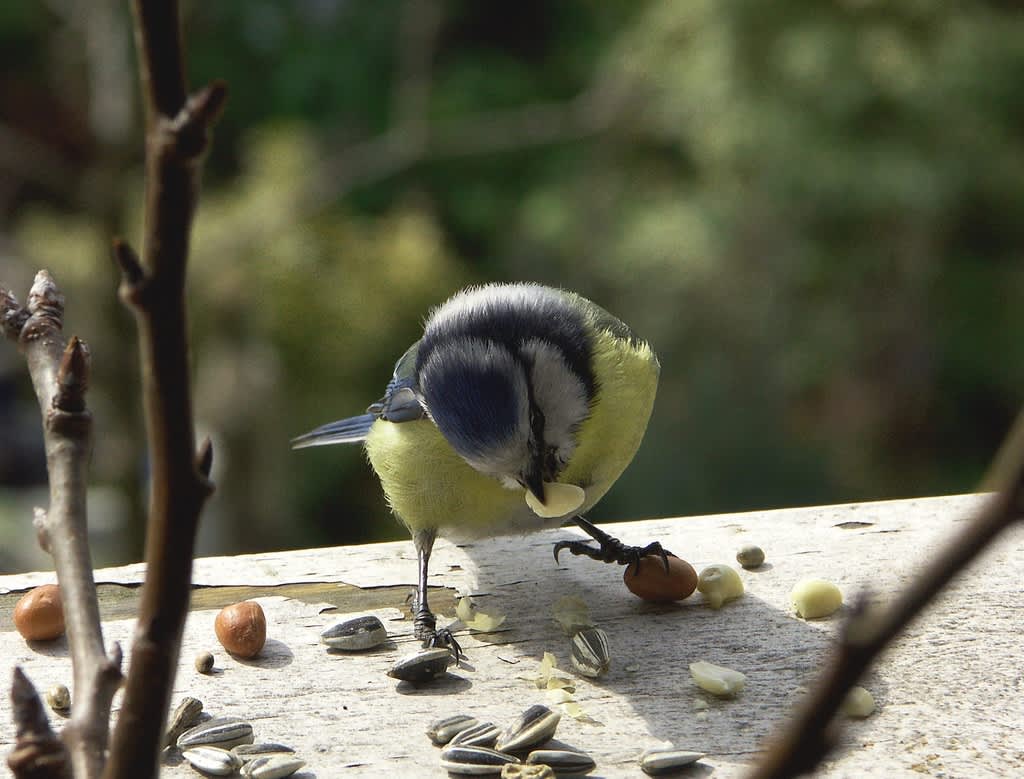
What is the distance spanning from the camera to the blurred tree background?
4.29 metres

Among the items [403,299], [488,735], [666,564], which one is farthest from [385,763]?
[403,299]

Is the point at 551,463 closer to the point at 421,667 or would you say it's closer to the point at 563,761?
the point at 421,667

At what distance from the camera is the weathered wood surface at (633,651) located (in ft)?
4.00

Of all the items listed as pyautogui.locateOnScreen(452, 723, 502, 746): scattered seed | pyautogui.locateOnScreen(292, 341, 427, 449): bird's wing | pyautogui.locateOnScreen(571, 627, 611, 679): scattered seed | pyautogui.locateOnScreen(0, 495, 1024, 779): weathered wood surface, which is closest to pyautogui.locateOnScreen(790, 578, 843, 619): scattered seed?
pyautogui.locateOnScreen(0, 495, 1024, 779): weathered wood surface

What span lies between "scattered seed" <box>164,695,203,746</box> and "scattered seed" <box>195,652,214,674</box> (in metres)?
0.09

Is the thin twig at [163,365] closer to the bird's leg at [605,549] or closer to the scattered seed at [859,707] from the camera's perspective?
the scattered seed at [859,707]

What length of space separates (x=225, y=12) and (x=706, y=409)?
3228mm

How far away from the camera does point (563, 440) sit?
160 cm

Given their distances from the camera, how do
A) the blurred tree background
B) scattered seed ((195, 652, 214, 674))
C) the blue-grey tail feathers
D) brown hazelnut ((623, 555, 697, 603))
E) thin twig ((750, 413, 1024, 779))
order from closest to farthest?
thin twig ((750, 413, 1024, 779)), scattered seed ((195, 652, 214, 674)), brown hazelnut ((623, 555, 697, 603)), the blue-grey tail feathers, the blurred tree background

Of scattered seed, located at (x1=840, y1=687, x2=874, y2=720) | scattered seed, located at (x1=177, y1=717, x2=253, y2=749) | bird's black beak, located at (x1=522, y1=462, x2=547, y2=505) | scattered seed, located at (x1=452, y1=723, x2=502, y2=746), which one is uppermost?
bird's black beak, located at (x1=522, y1=462, x2=547, y2=505)

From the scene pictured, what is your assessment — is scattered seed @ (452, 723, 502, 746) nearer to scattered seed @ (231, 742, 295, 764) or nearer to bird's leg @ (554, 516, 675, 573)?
scattered seed @ (231, 742, 295, 764)

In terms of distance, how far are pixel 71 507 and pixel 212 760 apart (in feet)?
1.64

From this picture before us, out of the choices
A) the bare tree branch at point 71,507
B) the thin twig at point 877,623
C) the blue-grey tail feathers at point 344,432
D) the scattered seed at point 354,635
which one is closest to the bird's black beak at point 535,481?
the scattered seed at point 354,635

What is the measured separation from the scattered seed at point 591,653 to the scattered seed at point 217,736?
40cm
